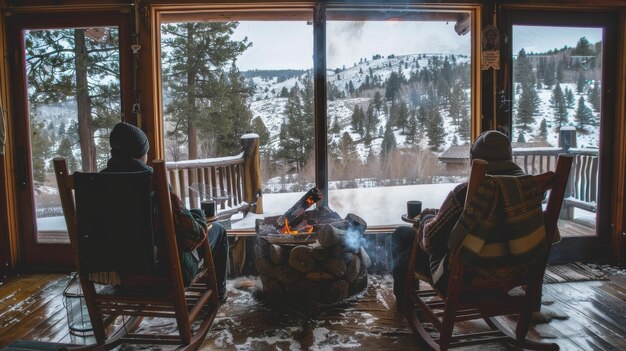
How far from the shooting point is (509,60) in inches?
137

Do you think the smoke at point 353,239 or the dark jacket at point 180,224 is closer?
the dark jacket at point 180,224

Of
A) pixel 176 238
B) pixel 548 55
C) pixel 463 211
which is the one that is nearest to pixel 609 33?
pixel 548 55

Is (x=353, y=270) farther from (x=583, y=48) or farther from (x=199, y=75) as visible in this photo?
(x=583, y=48)

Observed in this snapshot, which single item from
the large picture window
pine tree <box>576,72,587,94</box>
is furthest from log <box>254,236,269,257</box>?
pine tree <box>576,72,587,94</box>

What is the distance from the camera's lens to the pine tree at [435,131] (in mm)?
3748

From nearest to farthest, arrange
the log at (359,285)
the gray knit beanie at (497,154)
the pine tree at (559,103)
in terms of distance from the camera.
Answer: the gray knit beanie at (497,154) < the log at (359,285) < the pine tree at (559,103)

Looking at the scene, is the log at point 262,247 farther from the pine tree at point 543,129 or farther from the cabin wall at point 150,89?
the pine tree at point 543,129

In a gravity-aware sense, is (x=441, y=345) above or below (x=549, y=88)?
below

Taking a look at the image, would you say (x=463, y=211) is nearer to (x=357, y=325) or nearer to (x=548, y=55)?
(x=357, y=325)

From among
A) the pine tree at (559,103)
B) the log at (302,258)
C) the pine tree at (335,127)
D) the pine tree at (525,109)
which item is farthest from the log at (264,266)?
the pine tree at (559,103)

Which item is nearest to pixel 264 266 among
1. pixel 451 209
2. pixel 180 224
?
pixel 180 224

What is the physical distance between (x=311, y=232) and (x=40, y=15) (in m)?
2.70

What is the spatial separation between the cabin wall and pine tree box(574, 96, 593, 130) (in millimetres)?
204

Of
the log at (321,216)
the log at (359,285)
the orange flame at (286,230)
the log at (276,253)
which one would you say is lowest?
the log at (359,285)
